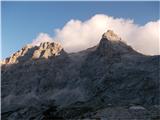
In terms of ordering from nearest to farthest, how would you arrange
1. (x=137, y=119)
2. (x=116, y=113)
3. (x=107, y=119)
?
(x=137, y=119)
(x=107, y=119)
(x=116, y=113)

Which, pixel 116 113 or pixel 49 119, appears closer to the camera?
pixel 116 113

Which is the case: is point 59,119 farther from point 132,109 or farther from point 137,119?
point 137,119

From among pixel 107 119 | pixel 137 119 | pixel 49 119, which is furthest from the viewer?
pixel 49 119

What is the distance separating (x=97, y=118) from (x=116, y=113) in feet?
39.9

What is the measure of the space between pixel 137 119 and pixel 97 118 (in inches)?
799

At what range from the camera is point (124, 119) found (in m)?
130

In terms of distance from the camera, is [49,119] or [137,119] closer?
[137,119]

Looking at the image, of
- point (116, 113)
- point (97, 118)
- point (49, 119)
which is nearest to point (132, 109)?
point (116, 113)

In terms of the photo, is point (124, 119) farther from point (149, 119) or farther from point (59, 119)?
point (59, 119)

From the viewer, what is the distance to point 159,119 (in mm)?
127812

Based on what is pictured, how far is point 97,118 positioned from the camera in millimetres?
142250

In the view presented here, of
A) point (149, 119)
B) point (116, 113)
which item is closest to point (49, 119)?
point (116, 113)

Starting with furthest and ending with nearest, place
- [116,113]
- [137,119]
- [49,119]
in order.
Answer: [49,119]
[116,113]
[137,119]

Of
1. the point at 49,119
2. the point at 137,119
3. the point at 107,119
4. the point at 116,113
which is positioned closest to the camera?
the point at 137,119
